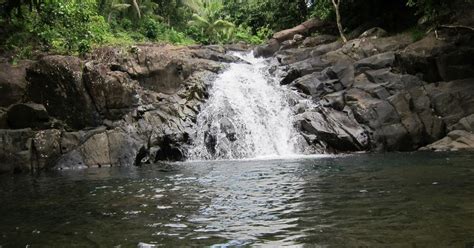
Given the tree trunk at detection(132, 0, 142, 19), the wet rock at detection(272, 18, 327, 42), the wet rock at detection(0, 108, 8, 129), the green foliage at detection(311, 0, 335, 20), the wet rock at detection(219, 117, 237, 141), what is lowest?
the wet rock at detection(219, 117, 237, 141)

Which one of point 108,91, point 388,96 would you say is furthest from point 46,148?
point 388,96

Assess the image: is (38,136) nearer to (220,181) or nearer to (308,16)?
(220,181)

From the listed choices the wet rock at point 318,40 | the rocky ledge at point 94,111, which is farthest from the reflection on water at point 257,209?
the wet rock at point 318,40

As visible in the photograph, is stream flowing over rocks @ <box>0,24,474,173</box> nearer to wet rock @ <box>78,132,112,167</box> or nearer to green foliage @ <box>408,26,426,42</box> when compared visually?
wet rock @ <box>78,132,112,167</box>

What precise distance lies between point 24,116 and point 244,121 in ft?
30.7

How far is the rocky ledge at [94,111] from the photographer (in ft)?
58.8

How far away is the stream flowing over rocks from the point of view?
1847cm

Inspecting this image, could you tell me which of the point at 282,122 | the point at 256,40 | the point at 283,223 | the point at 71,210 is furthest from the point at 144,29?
the point at 283,223

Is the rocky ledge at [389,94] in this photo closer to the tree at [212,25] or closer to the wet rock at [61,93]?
the wet rock at [61,93]

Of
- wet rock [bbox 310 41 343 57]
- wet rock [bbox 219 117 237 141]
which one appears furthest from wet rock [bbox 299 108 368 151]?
wet rock [bbox 310 41 343 57]

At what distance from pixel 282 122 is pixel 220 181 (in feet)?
33.5

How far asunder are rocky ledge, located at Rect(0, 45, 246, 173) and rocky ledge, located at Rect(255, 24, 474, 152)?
5.69 meters

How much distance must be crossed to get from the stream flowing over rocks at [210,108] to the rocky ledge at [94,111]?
43mm

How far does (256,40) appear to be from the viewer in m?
36.6
